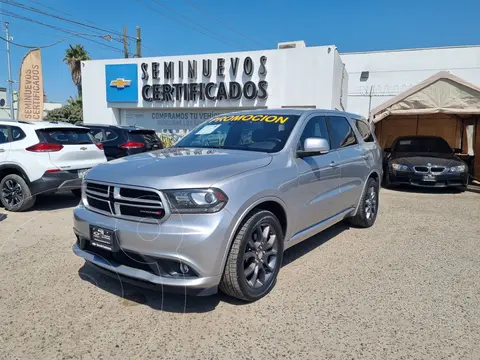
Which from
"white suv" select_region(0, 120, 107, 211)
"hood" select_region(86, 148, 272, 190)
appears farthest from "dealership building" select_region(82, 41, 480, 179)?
"hood" select_region(86, 148, 272, 190)

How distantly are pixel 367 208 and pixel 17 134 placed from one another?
610 cm

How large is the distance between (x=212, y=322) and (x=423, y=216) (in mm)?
5365

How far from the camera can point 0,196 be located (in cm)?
682

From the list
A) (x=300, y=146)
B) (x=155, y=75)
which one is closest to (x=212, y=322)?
(x=300, y=146)

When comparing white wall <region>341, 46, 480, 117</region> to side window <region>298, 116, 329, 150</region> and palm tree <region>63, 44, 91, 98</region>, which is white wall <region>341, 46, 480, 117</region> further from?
palm tree <region>63, 44, 91, 98</region>

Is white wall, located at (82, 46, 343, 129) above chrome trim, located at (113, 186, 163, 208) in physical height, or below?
above

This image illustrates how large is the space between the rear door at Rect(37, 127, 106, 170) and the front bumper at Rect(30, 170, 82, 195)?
0.47ft

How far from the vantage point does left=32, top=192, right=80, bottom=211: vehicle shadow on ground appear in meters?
7.21

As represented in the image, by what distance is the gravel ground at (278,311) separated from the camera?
8.84 feet

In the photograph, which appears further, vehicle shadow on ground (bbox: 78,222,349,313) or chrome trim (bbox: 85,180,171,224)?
vehicle shadow on ground (bbox: 78,222,349,313)

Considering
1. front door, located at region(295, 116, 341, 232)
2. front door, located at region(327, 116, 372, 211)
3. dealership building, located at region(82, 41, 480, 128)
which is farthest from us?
dealership building, located at region(82, 41, 480, 128)

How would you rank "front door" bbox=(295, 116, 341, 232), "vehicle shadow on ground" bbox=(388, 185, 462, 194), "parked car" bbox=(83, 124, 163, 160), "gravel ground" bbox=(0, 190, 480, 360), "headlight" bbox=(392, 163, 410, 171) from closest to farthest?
"gravel ground" bbox=(0, 190, 480, 360) → "front door" bbox=(295, 116, 341, 232) → "parked car" bbox=(83, 124, 163, 160) → "headlight" bbox=(392, 163, 410, 171) → "vehicle shadow on ground" bbox=(388, 185, 462, 194)

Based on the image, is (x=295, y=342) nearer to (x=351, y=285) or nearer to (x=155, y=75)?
(x=351, y=285)

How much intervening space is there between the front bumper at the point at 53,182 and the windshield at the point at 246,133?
3.00m
